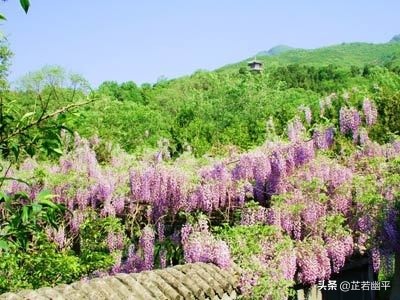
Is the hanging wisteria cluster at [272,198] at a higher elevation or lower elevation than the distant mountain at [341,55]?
lower

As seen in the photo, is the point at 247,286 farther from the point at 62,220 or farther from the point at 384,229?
the point at 62,220

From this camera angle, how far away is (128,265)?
10.0 meters

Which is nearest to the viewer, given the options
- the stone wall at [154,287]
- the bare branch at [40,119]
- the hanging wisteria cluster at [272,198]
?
the bare branch at [40,119]

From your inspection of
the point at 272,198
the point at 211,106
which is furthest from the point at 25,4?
the point at 211,106

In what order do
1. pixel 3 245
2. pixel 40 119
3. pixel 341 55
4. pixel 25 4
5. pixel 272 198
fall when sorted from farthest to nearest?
pixel 341 55 < pixel 272 198 < pixel 40 119 < pixel 3 245 < pixel 25 4

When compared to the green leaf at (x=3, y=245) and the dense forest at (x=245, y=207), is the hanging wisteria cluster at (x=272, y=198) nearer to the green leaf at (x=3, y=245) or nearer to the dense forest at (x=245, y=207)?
the dense forest at (x=245, y=207)

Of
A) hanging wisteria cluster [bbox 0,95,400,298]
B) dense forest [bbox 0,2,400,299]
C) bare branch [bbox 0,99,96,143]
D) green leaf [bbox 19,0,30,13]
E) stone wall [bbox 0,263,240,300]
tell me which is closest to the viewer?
green leaf [bbox 19,0,30,13]

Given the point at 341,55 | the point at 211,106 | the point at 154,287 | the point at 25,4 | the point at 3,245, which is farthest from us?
the point at 341,55

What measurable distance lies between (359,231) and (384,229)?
16.3 inches

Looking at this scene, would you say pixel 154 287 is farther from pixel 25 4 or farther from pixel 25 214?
pixel 25 4

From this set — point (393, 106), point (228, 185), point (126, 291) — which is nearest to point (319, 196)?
point (228, 185)

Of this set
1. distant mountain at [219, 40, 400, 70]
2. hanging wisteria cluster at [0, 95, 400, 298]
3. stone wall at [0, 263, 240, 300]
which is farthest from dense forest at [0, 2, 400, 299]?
distant mountain at [219, 40, 400, 70]

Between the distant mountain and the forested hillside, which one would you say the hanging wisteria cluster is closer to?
the forested hillside

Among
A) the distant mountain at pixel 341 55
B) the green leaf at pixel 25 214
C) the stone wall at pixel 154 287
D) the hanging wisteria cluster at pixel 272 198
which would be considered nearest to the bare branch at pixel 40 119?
the green leaf at pixel 25 214
